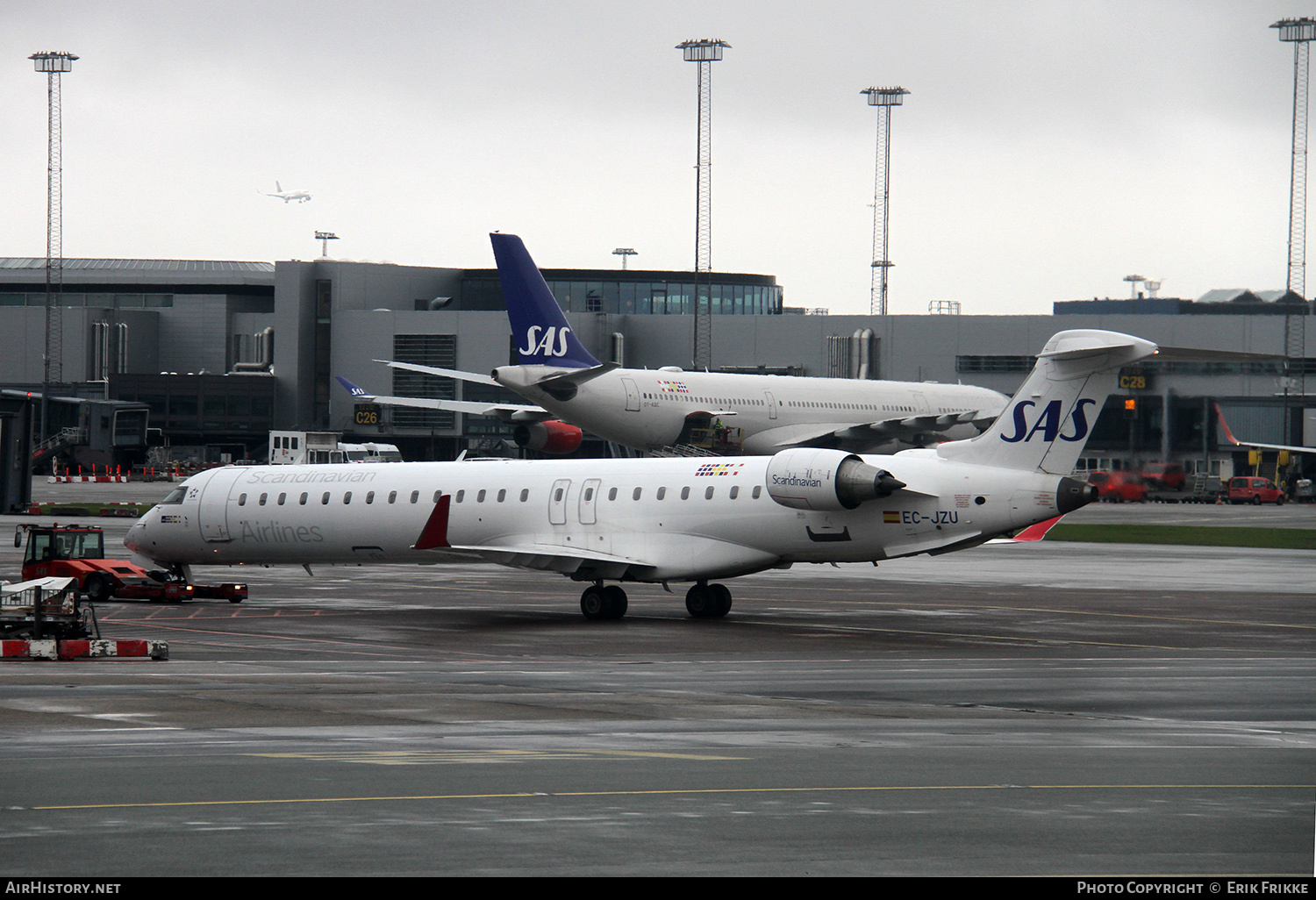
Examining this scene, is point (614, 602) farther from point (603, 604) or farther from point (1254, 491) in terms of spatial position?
point (1254, 491)

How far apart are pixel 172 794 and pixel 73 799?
2.13 ft

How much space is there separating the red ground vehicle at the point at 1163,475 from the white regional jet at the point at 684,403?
40.3 ft

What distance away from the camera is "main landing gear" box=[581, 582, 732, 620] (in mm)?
29047

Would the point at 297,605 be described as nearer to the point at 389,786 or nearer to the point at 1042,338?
the point at 389,786

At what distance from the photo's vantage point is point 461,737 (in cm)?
1415

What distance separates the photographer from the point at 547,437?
61344 millimetres

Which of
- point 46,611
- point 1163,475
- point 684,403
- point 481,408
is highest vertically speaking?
point 684,403

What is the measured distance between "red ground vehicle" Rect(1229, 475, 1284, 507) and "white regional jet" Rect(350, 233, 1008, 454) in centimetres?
2527

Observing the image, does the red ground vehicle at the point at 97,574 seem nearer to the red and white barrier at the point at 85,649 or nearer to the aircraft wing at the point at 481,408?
the red and white barrier at the point at 85,649

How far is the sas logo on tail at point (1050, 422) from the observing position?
27.1 meters

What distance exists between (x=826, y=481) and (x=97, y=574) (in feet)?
Answer: 54.2

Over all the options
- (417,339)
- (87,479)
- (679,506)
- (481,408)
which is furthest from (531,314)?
(417,339)

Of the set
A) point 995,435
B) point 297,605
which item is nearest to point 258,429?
point 297,605

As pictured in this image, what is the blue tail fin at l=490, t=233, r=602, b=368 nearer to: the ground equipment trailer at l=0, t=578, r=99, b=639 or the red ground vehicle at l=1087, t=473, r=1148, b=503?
the red ground vehicle at l=1087, t=473, r=1148, b=503
